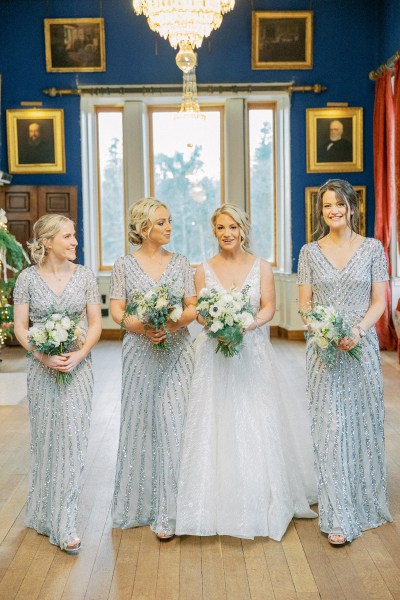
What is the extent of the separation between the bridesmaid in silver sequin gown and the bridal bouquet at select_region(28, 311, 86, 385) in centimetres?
131

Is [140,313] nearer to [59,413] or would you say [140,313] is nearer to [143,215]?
[143,215]

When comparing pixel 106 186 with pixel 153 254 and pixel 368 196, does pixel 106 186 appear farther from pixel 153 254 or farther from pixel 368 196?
pixel 153 254

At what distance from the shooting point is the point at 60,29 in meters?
12.7

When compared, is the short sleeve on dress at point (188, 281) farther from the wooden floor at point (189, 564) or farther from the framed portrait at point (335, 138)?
the framed portrait at point (335, 138)

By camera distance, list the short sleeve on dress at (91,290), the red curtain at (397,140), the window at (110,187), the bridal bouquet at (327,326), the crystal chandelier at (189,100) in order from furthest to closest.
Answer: the window at (110,187), the red curtain at (397,140), the crystal chandelier at (189,100), the short sleeve on dress at (91,290), the bridal bouquet at (327,326)

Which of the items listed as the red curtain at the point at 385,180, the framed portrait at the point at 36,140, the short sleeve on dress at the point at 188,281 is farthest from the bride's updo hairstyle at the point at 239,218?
the framed portrait at the point at 36,140

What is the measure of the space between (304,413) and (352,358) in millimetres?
698

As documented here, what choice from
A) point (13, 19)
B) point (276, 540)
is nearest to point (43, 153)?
point (13, 19)

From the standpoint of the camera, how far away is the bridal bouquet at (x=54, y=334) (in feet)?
15.2

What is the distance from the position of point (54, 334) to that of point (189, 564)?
1395 mm

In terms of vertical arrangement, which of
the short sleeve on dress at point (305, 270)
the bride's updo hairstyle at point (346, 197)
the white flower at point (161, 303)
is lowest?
the white flower at point (161, 303)

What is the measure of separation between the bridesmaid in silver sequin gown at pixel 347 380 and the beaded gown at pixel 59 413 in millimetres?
1294

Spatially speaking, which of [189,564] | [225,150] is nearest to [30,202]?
[225,150]

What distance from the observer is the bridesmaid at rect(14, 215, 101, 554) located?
4852mm
